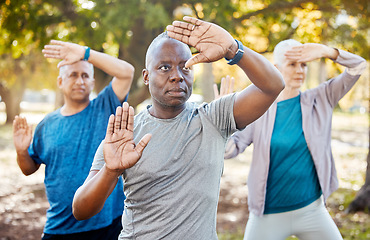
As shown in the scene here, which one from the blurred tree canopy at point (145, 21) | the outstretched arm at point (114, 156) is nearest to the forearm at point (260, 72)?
the outstretched arm at point (114, 156)

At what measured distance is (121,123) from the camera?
6.36ft

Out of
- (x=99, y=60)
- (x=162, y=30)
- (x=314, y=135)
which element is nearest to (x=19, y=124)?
(x=99, y=60)

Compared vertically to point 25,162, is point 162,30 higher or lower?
higher

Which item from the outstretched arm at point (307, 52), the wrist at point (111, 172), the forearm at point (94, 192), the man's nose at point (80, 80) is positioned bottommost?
the forearm at point (94, 192)

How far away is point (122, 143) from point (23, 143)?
1807mm

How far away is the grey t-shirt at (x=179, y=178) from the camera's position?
6.52 ft

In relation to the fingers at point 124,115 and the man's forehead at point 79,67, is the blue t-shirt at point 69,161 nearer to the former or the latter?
the man's forehead at point 79,67

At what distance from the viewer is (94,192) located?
76.4 inches

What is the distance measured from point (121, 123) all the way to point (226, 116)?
565 mm

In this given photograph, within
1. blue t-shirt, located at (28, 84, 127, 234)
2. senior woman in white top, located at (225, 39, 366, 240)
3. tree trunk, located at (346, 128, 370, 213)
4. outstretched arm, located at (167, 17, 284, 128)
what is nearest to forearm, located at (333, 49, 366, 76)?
senior woman in white top, located at (225, 39, 366, 240)

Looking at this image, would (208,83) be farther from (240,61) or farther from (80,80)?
(240,61)

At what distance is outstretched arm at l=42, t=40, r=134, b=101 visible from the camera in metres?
3.22

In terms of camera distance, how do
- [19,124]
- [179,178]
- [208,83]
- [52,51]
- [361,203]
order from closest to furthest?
1. [179,178]
2. [52,51]
3. [19,124]
4. [361,203]
5. [208,83]

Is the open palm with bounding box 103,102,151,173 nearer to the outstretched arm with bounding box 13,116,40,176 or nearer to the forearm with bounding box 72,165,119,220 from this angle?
the forearm with bounding box 72,165,119,220
